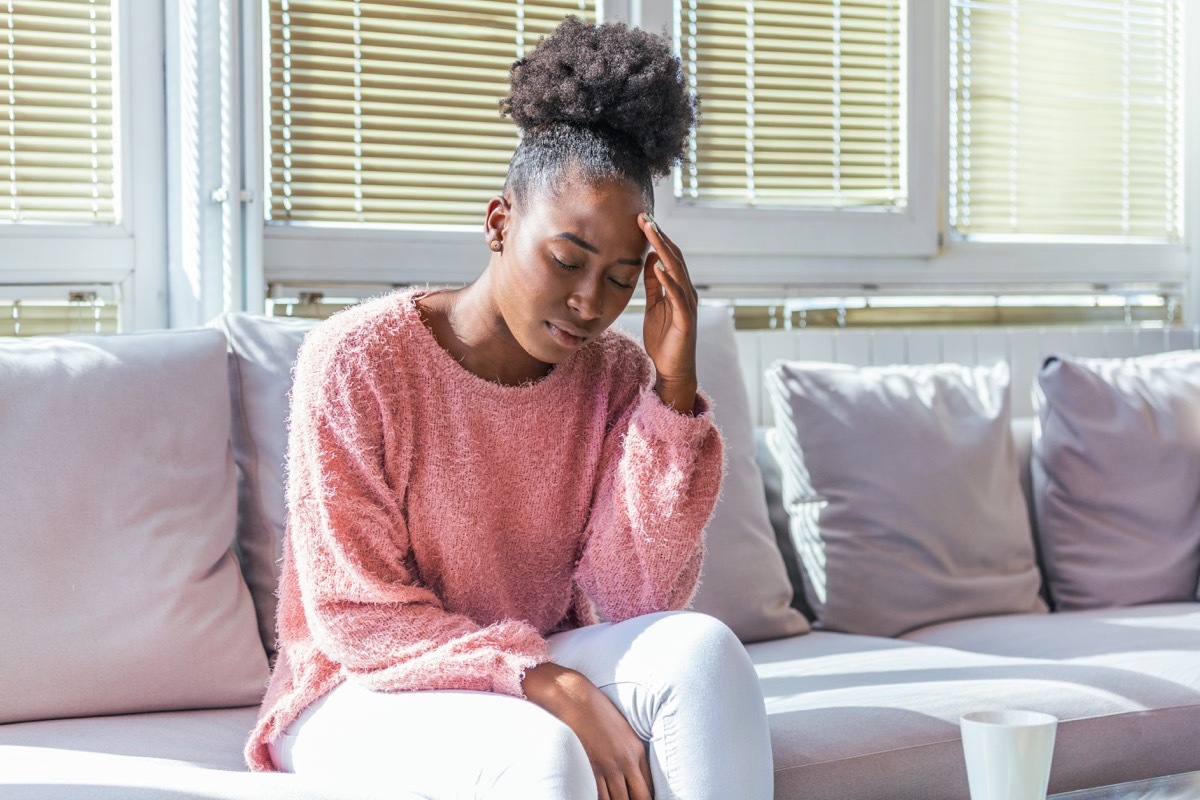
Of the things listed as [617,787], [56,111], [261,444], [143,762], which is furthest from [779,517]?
[56,111]

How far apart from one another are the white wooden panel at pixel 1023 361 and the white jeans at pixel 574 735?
1.80m

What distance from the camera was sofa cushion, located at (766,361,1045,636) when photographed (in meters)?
2.13

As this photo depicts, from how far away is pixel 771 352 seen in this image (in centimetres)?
259

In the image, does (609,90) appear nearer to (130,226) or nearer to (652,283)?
(652,283)

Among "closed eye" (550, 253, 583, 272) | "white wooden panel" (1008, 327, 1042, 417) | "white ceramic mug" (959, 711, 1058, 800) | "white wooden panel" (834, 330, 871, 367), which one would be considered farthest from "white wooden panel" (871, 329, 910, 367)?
"white ceramic mug" (959, 711, 1058, 800)

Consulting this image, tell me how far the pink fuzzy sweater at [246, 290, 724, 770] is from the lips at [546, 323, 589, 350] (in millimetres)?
116

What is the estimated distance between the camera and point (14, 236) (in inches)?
82.0

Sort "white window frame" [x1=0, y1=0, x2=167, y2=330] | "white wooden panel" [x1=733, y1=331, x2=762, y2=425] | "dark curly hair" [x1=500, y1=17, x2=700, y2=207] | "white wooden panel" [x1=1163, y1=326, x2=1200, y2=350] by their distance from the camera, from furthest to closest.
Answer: "white wooden panel" [x1=1163, y1=326, x2=1200, y2=350]
"white wooden panel" [x1=733, y1=331, x2=762, y2=425]
"white window frame" [x1=0, y1=0, x2=167, y2=330]
"dark curly hair" [x1=500, y1=17, x2=700, y2=207]

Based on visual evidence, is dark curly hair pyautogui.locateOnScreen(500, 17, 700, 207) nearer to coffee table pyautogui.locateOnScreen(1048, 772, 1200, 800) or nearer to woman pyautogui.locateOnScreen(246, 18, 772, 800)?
woman pyautogui.locateOnScreen(246, 18, 772, 800)

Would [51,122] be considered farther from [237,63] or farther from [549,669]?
[549,669]

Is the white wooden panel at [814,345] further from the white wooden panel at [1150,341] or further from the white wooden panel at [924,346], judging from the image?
the white wooden panel at [1150,341]

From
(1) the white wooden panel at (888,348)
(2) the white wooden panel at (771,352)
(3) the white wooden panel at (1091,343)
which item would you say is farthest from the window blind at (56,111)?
(3) the white wooden panel at (1091,343)

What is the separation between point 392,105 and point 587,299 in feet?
3.81

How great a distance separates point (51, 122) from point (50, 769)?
4.07 ft
